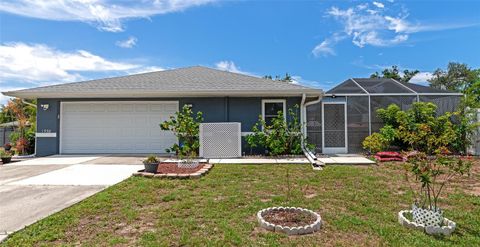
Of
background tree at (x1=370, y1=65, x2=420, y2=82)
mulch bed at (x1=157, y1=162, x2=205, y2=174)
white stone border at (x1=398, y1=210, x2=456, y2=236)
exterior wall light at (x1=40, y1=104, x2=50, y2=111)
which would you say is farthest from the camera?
background tree at (x1=370, y1=65, x2=420, y2=82)

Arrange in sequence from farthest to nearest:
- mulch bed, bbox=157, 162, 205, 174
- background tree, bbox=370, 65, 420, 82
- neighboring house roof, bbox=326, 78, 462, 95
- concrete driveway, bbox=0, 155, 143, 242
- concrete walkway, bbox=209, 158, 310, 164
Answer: background tree, bbox=370, 65, 420, 82 → neighboring house roof, bbox=326, 78, 462, 95 → concrete walkway, bbox=209, 158, 310, 164 → mulch bed, bbox=157, 162, 205, 174 → concrete driveway, bbox=0, 155, 143, 242

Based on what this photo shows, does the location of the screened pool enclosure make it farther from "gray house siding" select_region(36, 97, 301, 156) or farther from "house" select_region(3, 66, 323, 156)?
"gray house siding" select_region(36, 97, 301, 156)

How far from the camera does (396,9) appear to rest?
953 cm

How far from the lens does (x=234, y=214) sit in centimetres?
341

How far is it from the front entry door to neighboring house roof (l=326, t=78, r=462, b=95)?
2.67 feet

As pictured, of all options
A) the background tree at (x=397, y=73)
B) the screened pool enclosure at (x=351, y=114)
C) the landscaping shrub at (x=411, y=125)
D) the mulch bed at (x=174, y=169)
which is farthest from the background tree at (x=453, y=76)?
the mulch bed at (x=174, y=169)

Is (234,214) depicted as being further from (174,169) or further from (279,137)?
(279,137)

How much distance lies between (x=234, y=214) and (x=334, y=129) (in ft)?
26.0

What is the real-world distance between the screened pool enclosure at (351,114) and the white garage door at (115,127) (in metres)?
5.67

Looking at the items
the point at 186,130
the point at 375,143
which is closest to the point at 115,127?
the point at 186,130

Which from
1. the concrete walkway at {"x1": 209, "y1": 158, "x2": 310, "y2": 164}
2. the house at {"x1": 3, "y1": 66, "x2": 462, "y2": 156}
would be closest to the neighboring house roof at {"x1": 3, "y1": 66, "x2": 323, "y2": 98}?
the house at {"x1": 3, "y1": 66, "x2": 462, "y2": 156}

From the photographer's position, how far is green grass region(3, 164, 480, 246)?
8.78 ft

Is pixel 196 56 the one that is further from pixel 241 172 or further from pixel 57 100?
pixel 241 172

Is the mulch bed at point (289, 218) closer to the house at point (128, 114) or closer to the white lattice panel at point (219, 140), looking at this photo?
the white lattice panel at point (219, 140)
